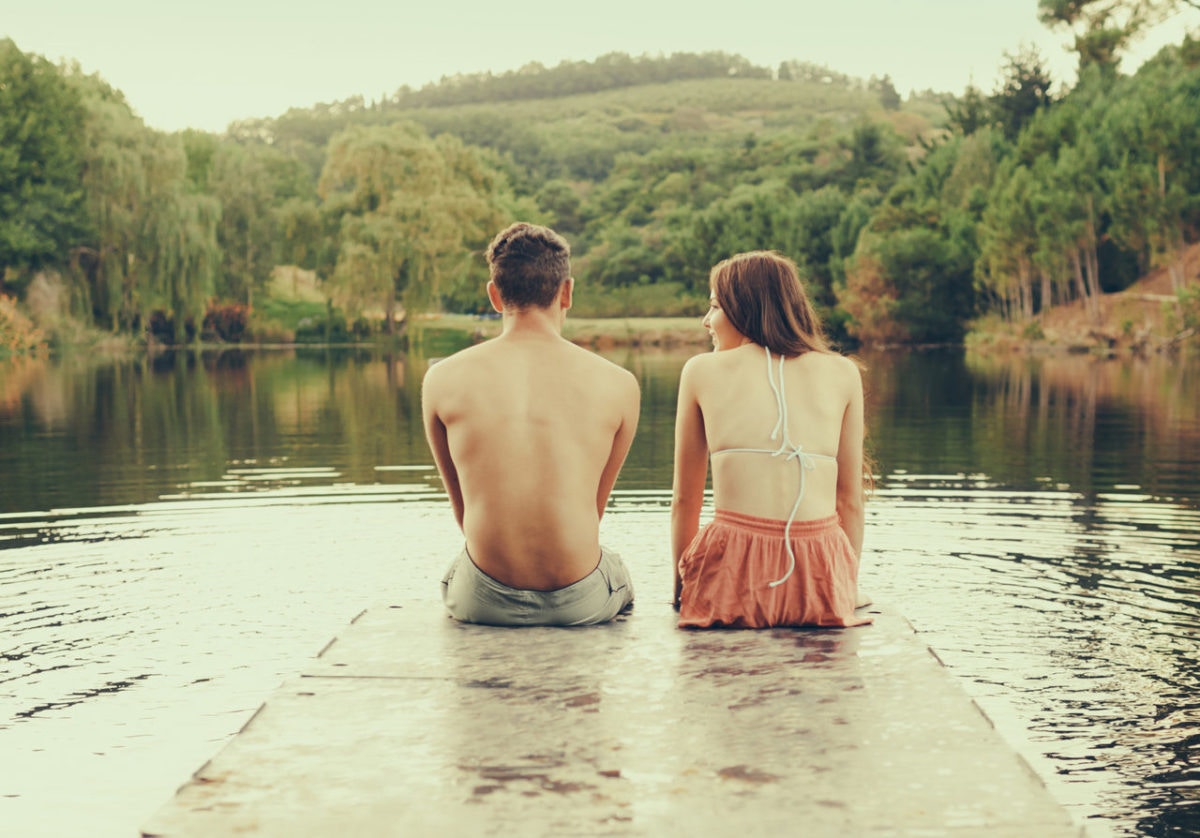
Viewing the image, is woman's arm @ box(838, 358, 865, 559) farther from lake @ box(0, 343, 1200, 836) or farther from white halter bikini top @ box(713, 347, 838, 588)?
lake @ box(0, 343, 1200, 836)

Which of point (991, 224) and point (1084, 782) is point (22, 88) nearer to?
point (991, 224)

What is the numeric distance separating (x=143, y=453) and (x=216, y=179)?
142ft

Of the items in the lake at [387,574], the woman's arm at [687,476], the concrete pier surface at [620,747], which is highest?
the woman's arm at [687,476]

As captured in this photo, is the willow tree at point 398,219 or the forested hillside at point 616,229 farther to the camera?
the willow tree at point 398,219

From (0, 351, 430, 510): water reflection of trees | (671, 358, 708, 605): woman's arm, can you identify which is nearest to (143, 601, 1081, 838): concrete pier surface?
(671, 358, 708, 605): woman's arm

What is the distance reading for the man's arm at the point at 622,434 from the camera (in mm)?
4176

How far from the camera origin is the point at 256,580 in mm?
7660

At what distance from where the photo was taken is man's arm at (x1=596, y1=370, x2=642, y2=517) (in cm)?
418

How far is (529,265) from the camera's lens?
13.4 ft

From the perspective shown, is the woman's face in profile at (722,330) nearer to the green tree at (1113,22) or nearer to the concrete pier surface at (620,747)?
the concrete pier surface at (620,747)

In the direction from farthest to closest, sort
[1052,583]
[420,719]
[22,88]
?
[22,88] → [1052,583] → [420,719]

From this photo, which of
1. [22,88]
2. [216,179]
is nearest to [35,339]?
[22,88]

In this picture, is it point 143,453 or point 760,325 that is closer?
point 760,325

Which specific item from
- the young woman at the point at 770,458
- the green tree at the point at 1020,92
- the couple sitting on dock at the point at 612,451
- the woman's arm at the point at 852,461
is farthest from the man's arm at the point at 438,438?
the green tree at the point at 1020,92
